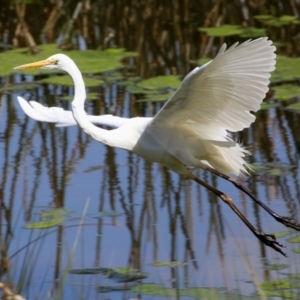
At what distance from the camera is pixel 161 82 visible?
6.35m

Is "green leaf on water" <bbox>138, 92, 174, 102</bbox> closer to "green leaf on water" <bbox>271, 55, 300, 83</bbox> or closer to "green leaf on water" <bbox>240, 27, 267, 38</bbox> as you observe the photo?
"green leaf on water" <bbox>271, 55, 300, 83</bbox>

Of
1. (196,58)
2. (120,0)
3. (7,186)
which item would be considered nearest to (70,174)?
(7,186)

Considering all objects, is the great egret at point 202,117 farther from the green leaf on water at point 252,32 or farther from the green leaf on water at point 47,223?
the green leaf on water at point 252,32

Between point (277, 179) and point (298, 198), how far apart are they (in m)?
0.32

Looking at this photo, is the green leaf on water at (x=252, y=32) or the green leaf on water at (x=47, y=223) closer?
the green leaf on water at (x=47, y=223)

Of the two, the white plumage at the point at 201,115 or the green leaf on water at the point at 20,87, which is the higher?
the green leaf on water at the point at 20,87

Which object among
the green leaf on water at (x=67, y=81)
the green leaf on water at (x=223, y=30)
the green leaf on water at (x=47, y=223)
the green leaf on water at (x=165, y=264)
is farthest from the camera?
the green leaf on water at (x=223, y=30)

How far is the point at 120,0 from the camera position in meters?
8.75

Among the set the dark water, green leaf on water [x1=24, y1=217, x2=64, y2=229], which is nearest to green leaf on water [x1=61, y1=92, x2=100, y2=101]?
the dark water

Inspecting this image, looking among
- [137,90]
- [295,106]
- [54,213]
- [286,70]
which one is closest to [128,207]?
[54,213]

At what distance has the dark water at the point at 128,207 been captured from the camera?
3.78 m

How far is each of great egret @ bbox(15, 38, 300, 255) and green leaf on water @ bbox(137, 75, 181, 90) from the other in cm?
214

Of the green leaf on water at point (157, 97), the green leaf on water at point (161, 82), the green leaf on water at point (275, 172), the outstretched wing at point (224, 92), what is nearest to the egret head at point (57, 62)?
the outstretched wing at point (224, 92)

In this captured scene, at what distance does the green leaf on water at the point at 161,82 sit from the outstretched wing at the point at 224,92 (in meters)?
2.43
